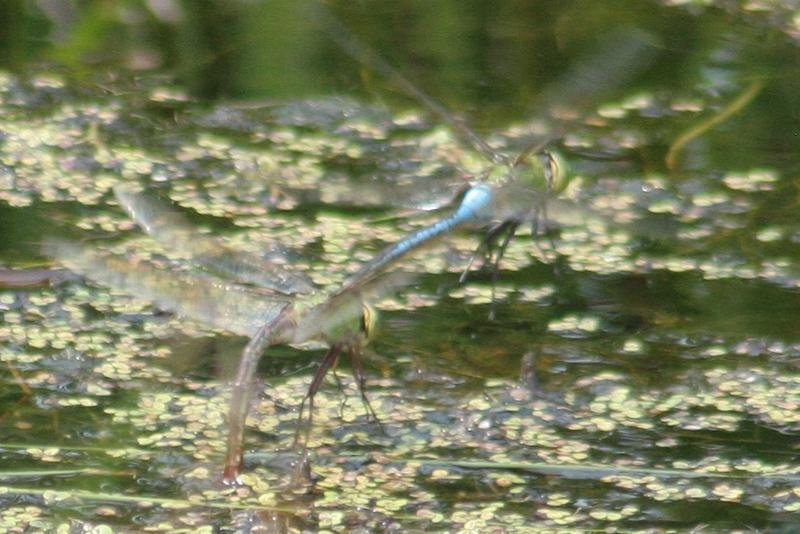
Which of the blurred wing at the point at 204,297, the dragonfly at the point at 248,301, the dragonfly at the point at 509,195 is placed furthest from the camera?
the dragonfly at the point at 509,195

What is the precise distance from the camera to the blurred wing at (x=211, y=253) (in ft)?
9.34

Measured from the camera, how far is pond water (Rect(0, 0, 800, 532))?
2.67 m

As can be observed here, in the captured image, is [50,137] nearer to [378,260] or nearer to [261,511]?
[378,260]

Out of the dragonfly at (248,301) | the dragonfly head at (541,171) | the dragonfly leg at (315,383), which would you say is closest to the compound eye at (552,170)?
the dragonfly head at (541,171)

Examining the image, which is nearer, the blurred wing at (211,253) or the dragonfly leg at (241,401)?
the dragonfly leg at (241,401)

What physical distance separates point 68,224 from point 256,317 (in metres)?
0.95

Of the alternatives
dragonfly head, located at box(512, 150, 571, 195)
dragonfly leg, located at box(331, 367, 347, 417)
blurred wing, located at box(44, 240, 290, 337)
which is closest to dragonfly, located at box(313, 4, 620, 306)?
dragonfly head, located at box(512, 150, 571, 195)

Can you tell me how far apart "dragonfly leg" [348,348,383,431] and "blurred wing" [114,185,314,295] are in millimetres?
151

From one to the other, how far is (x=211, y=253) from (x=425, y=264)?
2.14 feet

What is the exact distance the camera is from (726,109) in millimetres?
4184

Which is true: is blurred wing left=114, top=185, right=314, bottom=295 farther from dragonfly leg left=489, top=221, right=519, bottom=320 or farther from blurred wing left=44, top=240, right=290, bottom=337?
dragonfly leg left=489, top=221, right=519, bottom=320

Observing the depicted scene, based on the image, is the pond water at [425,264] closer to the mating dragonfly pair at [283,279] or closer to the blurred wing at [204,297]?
the mating dragonfly pair at [283,279]

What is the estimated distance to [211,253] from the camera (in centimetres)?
295

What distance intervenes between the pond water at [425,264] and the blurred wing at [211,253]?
0.67ft
